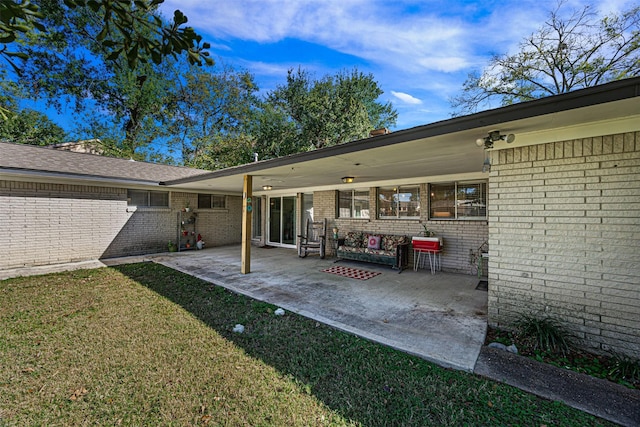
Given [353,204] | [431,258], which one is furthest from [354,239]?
[431,258]

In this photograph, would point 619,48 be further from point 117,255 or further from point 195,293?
point 117,255

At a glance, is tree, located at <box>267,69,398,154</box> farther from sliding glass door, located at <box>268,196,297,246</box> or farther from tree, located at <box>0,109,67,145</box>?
tree, located at <box>0,109,67,145</box>

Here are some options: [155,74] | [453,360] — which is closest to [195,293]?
[453,360]

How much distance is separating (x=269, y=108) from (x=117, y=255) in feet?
50.2

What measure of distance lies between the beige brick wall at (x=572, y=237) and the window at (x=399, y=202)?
13.3 feet

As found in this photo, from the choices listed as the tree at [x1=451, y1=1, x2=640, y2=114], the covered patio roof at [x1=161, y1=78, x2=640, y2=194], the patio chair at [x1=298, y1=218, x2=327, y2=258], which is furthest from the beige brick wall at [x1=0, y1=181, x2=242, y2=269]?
the tree at [x1=451, y1=1, x2=640, y2=114]

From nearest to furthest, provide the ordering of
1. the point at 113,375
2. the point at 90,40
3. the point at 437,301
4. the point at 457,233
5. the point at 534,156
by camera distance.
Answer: the point at 113,375 < the point at 534,156 < the point at 437,301 < the point at 457,233 < the point at 90,40

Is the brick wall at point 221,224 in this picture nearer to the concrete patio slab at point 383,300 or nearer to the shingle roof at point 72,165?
the shingle roof at point 72,165

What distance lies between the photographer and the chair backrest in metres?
9.64

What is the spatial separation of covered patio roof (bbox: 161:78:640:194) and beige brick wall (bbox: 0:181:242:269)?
5958 millimetres

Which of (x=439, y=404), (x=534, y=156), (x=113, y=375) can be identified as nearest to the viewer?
(x=439, y=404)

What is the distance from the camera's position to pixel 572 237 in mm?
3248

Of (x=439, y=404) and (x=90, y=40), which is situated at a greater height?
(x=90, y=40)

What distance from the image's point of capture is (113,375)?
2.73 meters
